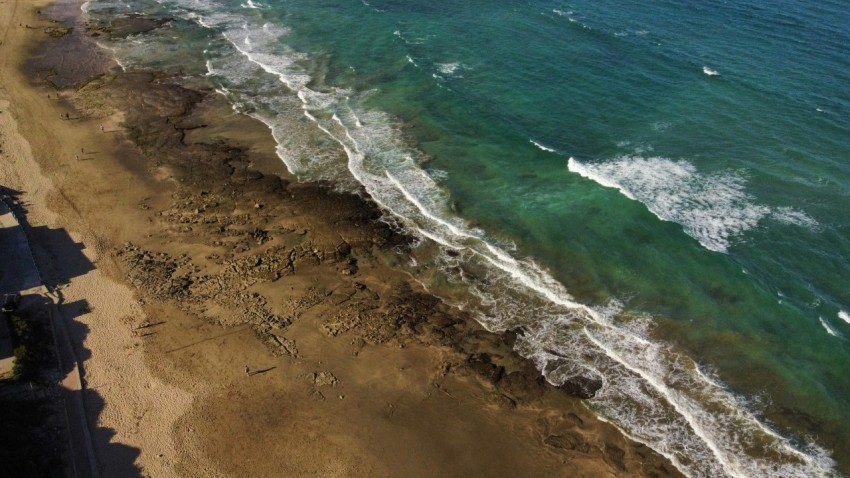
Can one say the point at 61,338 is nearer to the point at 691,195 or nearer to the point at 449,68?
the point at 691,195

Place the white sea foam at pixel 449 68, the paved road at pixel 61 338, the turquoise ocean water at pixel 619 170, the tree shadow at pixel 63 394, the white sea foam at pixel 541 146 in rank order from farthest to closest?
the white sea foam at pixel 449 68
the white sea foam at pixel 541 146
the turquoise ocean water at pixel 619 170
the paved road at pixel 61 338
the tree shadow at pixel 63 394

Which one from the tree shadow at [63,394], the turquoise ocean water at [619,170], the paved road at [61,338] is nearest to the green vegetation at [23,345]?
the tree shadow at [63,394]

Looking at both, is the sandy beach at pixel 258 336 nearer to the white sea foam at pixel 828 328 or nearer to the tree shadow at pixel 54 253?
the tree shadow at pixel 54 253

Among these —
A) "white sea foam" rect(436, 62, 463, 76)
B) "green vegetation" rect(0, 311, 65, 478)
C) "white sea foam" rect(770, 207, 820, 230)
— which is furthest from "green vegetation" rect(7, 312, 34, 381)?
"white sea foam" rect(770, 207, 820, 230)

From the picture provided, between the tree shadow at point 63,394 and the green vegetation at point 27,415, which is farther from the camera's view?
the tree shadow at point 63,394

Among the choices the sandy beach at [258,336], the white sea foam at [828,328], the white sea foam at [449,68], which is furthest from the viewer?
the white sea foam at [449,68]

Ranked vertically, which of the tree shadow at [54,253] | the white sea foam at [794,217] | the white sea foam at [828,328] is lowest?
the tree shadow at [54,253]

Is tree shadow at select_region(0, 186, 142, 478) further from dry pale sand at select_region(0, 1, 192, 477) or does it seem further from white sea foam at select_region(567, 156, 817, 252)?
white sea foam at select_region(567, 156, 817, 252)

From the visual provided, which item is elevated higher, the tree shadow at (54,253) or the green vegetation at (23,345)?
the green vegetation at (23,345)
